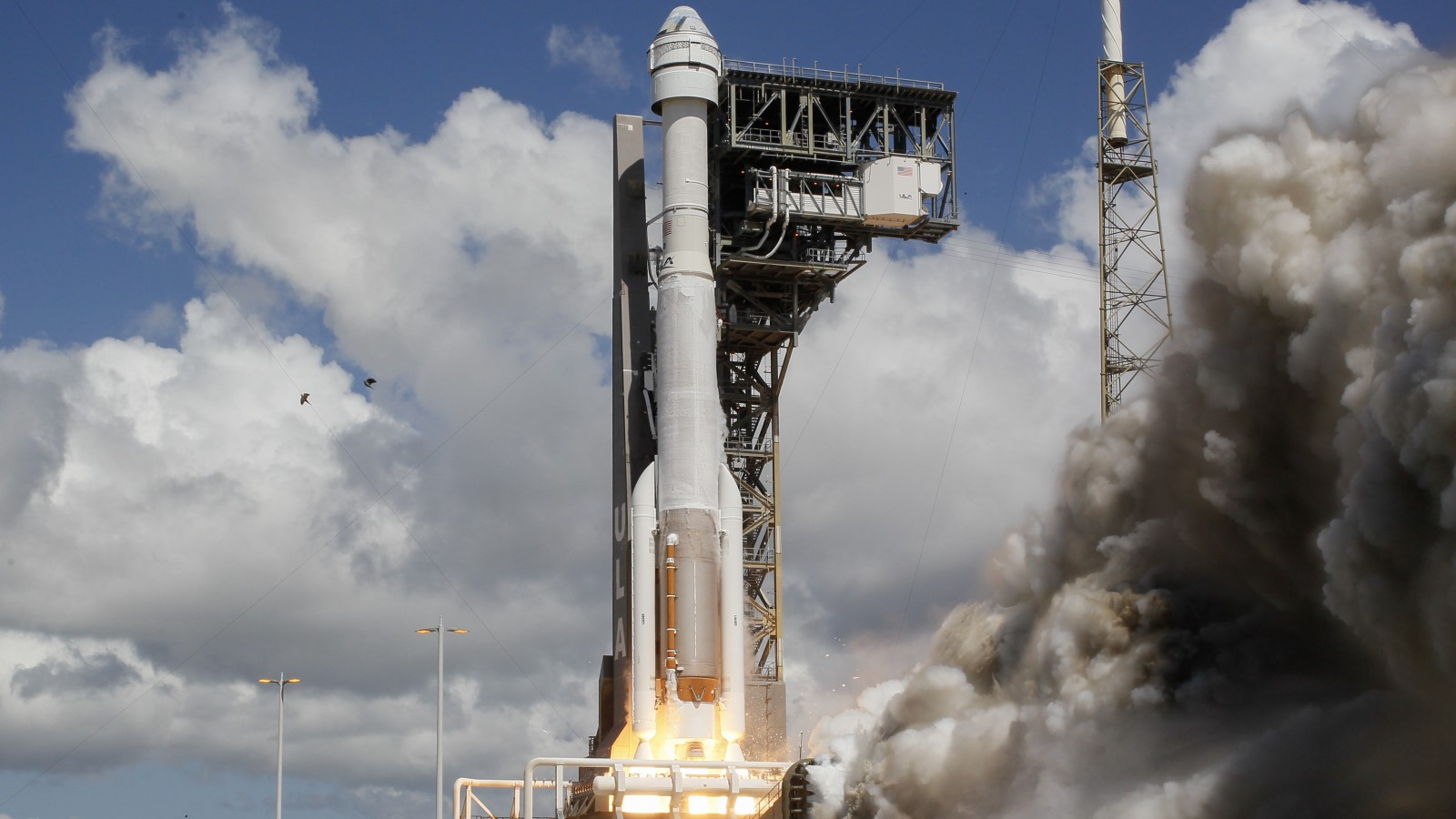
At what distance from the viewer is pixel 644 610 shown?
7131 cm

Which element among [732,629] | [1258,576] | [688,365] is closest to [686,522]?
[732,629]

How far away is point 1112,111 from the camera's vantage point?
8019 cm

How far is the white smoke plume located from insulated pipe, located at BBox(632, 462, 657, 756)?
1299cm

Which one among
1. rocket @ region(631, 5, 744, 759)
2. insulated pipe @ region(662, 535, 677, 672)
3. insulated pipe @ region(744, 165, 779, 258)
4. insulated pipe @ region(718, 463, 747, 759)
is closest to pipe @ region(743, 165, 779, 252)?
insulated pipe @ region(744, 165, 779, 258)

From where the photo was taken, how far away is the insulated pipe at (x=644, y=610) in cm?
7062

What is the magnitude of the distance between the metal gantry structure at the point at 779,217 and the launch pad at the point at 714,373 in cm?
9

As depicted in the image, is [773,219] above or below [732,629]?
above

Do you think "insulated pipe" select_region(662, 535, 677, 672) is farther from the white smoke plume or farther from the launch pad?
the white smoke plume

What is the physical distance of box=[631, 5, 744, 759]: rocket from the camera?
70.6m

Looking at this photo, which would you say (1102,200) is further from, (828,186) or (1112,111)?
(828,186)

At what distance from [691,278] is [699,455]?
6596 mm

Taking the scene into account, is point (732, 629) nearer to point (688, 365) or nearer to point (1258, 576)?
point (688, 365)

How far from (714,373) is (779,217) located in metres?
9.67

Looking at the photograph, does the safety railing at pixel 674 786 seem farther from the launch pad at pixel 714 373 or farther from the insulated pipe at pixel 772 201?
the insulated pipe at pixel 772 201
